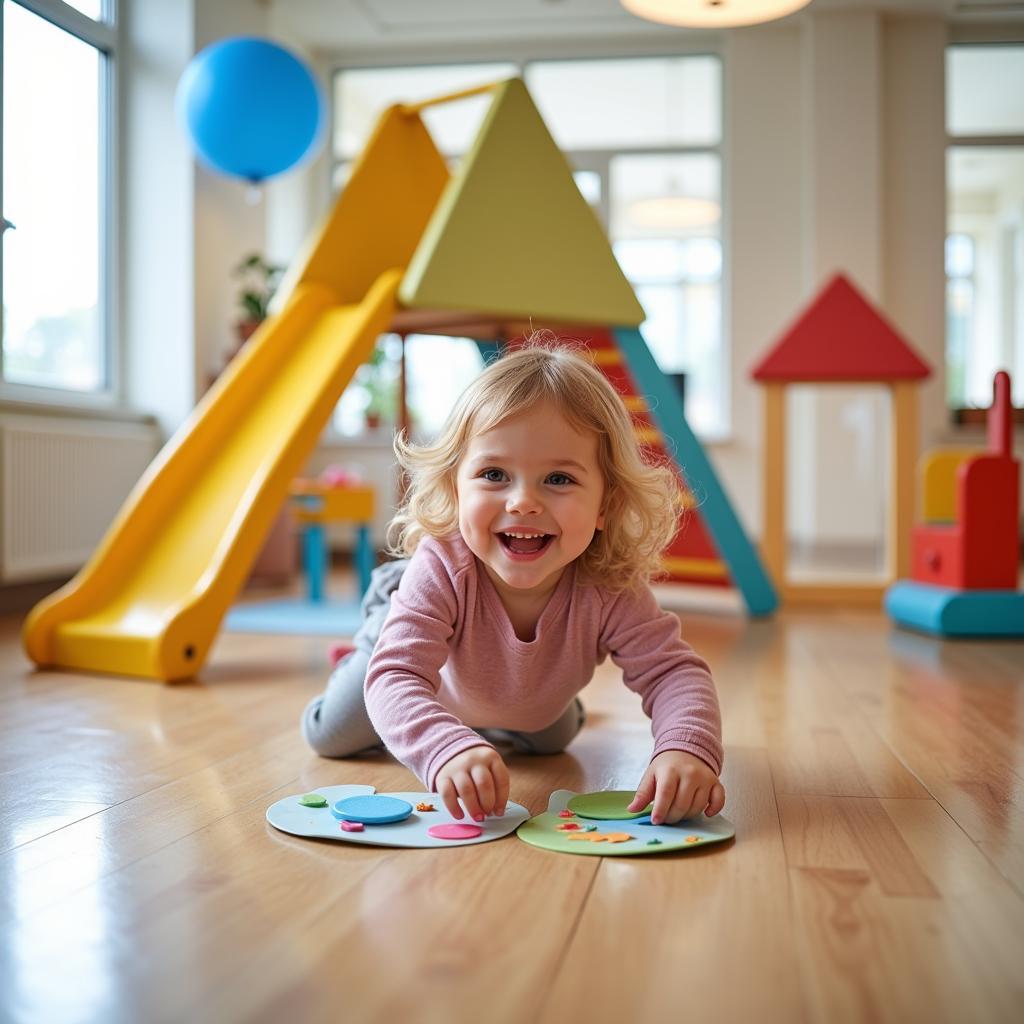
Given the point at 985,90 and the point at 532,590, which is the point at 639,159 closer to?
the point at 985,90

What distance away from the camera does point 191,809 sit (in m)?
1.26

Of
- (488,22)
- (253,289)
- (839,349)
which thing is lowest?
(839,349)

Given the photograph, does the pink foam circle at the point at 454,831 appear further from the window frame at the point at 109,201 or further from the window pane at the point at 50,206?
the window frame at the point at 109,201

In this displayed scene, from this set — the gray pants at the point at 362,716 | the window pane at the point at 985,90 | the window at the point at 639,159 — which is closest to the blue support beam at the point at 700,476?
the gray pants at the point at 362,716

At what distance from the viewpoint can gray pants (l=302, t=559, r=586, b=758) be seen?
147cm

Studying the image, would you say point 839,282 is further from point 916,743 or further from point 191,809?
point 191,809

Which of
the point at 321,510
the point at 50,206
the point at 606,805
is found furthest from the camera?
the point at 50,206

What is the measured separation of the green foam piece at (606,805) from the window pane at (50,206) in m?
2.82

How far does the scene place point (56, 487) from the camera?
3.50m

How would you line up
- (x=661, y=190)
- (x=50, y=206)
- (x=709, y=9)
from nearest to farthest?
(x=709, y=9), (x=50, y=206), (x=661, y=190)

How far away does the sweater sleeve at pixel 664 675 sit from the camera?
1.20 meters

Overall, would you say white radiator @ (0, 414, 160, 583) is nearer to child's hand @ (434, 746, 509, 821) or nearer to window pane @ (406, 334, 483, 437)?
window pane @ (406, 334, 483, 437)

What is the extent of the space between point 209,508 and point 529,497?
1.53m

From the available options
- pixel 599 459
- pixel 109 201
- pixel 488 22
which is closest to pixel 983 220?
pixel 488 22
